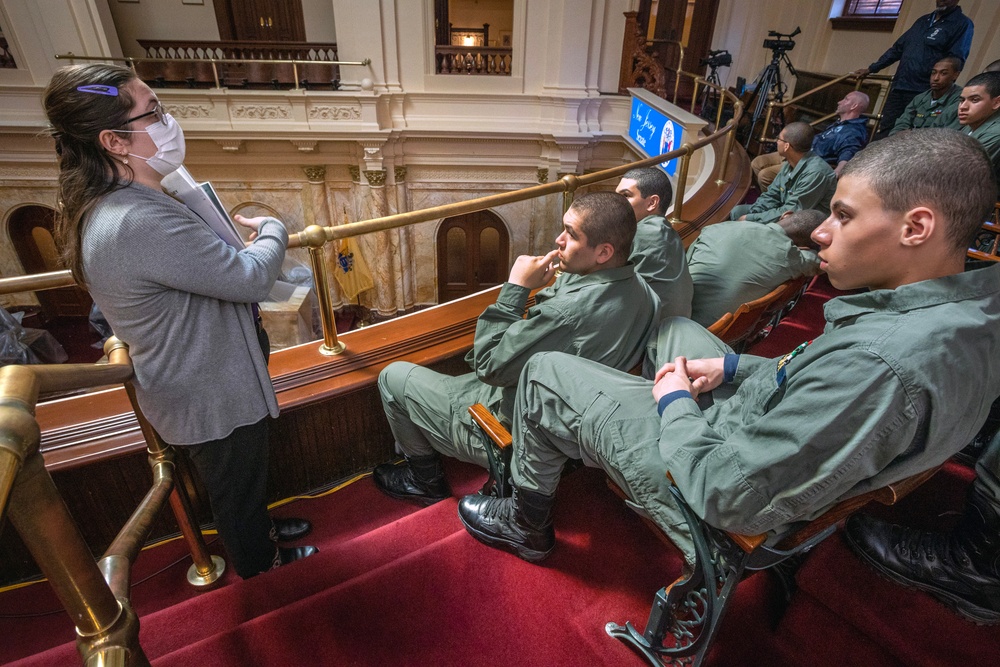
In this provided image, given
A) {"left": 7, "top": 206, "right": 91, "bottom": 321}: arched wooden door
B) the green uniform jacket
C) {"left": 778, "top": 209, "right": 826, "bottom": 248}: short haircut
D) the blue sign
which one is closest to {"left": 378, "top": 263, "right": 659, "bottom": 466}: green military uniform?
the green uniform jacket

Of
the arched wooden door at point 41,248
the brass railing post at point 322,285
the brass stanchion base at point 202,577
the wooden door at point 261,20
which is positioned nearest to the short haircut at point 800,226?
the brass railing post at point 322,285


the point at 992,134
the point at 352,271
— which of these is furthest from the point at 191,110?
the point at 992,134

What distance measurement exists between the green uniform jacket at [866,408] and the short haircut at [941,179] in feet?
0.32

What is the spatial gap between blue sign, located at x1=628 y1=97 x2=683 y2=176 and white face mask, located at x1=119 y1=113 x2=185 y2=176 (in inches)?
204

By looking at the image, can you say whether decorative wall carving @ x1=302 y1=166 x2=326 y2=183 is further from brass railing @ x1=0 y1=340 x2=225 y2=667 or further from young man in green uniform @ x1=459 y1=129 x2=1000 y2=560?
young man in green uniform @ x1=459 y1=129 x2=1000 y2=560

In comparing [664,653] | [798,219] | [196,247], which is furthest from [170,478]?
[798,219]

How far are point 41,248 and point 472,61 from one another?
8254mm

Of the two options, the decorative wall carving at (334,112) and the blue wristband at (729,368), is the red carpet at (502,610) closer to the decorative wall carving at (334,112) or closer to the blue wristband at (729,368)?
the blue wristband at (729,368)

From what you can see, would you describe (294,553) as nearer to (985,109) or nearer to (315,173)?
(985,109)

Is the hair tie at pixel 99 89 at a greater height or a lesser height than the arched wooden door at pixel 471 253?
greater

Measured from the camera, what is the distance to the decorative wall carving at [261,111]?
26.0 feet

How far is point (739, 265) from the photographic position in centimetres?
229

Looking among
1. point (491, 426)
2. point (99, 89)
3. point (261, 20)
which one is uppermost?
point (261, 20)

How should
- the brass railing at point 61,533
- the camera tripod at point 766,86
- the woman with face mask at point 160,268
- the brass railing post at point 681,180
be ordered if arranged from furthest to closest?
the camera tripod at point 766,86 < the brass railing post at point 681,180 < the woman with face mask at point 160,268 < the brass railing at point 61,533
